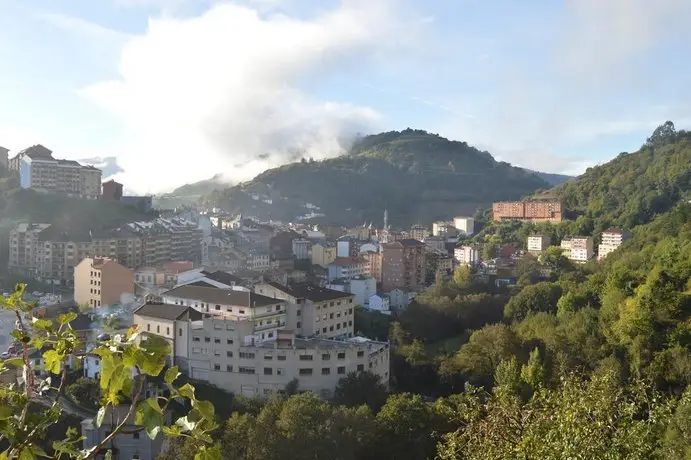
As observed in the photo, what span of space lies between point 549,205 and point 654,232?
17.9m

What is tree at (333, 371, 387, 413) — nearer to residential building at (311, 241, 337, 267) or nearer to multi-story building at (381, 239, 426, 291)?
multi-story building at (381, 239, 426, 291)

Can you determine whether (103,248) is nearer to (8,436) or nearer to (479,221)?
(8,436)

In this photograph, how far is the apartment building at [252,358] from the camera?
16.5m

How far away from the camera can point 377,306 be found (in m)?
27.2

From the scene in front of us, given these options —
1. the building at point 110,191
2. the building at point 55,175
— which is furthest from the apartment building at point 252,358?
the building at point 55,175

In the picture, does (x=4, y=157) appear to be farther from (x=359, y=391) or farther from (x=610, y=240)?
(x=610, y=240)

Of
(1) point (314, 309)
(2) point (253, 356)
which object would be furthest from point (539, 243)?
(2) point (253, 356)

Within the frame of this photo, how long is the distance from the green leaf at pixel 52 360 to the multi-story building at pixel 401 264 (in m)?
31.0

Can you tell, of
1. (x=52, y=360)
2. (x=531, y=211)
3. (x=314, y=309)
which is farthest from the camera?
(x=531, y=211)

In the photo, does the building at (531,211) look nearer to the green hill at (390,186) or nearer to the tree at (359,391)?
the green hill at (390,186)

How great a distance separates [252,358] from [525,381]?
6856mm

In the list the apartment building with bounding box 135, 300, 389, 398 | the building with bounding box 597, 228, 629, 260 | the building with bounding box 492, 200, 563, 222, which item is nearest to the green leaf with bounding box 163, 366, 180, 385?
the apartment building with bounding box 135, 300, 389, 398

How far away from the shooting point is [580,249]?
1476 inches

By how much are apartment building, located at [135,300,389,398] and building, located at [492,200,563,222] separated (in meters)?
32.5
